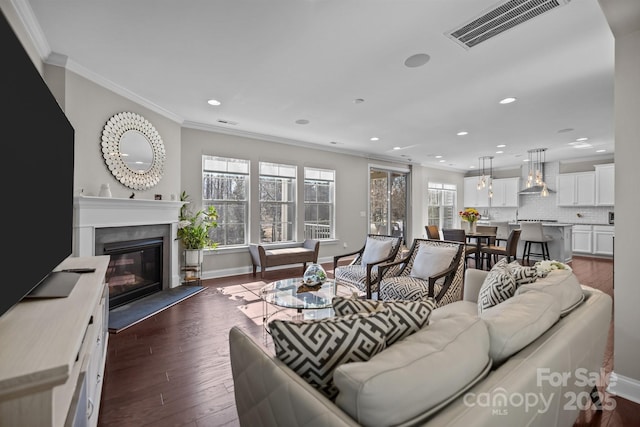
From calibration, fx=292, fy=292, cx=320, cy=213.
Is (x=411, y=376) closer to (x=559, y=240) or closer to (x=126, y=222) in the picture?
(x=126, y=222)

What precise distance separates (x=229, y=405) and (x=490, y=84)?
4.00 m

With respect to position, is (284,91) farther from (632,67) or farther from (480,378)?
Result: (480,378)

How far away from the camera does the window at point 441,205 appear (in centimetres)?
926

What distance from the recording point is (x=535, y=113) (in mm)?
4328

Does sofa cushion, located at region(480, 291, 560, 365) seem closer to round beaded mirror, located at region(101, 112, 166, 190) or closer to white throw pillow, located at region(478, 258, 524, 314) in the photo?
white throw pillow, located at region(478, 258, 524, 314)

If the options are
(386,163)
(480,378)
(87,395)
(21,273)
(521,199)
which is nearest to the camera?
(480,378)

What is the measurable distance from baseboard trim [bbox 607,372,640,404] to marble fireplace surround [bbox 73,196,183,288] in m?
4.63

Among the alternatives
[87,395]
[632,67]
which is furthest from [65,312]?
[632,67]

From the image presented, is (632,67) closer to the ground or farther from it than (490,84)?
closer to the ground

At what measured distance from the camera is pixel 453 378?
84cm

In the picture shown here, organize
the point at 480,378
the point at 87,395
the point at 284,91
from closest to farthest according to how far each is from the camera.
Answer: the point at 480,378, the point at 87,395, the point at 284,91

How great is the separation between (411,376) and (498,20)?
2622mm

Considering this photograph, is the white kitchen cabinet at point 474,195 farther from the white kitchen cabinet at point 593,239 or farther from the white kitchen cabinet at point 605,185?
the white kitchen cabinet at point 605,185

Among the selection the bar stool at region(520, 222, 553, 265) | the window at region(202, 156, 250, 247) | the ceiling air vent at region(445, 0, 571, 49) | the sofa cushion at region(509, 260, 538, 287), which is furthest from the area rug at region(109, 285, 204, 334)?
the bar stool at region(520, 222, 553, 265)
